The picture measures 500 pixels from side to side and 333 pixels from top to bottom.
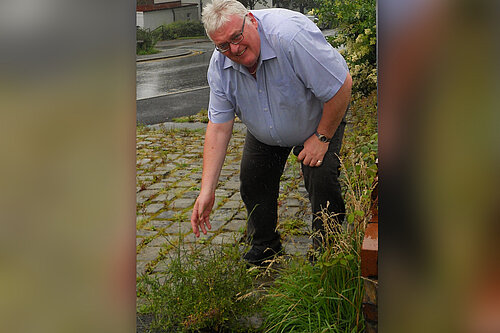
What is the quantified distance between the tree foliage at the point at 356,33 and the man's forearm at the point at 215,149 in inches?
107

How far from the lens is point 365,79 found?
6.07 m

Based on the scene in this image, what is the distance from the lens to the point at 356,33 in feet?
21.6

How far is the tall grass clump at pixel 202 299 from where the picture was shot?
276 centimetres

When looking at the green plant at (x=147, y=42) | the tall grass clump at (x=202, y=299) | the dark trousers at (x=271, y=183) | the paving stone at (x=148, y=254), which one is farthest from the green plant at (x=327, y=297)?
the green plant at (x=147, y=42)

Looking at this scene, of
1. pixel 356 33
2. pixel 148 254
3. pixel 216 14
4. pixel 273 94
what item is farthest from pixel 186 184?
pixel 216 14

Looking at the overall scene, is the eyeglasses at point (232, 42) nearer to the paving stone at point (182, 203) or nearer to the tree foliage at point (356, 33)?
the paving stone at point (182, 203)

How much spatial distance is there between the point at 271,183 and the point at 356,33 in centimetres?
330

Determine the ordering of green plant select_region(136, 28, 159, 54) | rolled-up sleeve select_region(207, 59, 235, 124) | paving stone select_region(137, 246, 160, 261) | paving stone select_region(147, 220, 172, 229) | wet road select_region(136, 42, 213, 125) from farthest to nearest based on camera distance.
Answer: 1. green plant select_region(136, 28, 159, 54)
2. wet road select_region(136, 42, 213, 125)
3. paving stone select_region(147, 220, 172, 229)
4. paving stone select_region(137, 246, 160, 261)
5. rolled-up sleeve select_region(207, 59, 235, 124)

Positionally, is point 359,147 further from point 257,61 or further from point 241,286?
point 241,286

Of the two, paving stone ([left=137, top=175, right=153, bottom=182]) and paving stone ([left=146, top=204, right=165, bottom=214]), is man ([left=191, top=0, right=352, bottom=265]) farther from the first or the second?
paving stone ([left=137, top=175, right=153, bottom=182])

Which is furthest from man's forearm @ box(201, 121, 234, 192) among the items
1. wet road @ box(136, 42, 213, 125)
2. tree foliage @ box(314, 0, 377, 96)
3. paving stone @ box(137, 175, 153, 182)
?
wet road @ box(136, 42, 213, 125)

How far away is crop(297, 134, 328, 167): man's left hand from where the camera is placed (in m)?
3.43

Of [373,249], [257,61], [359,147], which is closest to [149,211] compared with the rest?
[359,147]

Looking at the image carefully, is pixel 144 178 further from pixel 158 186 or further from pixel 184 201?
pixel 184 201
